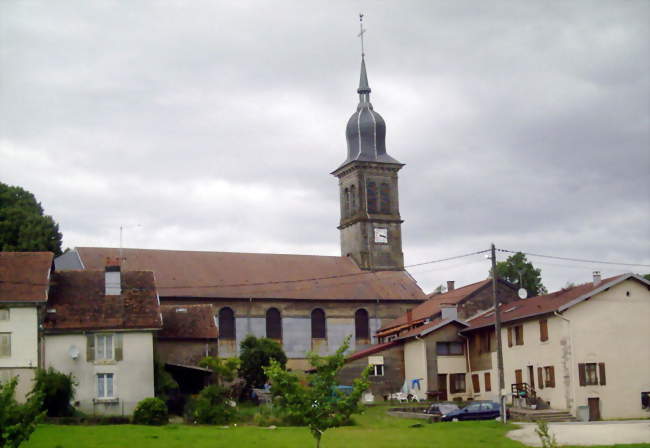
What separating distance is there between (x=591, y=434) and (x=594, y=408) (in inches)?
440

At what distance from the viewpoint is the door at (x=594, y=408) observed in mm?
47219

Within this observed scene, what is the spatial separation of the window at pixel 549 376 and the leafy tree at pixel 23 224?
117ft

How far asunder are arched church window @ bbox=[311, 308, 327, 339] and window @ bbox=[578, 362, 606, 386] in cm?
2920

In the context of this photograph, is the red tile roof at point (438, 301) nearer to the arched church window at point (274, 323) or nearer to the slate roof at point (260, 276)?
the slate roof at point (260, 276)

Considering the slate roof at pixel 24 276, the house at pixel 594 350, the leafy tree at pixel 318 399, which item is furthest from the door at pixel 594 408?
the slate roof at pixel 24 276

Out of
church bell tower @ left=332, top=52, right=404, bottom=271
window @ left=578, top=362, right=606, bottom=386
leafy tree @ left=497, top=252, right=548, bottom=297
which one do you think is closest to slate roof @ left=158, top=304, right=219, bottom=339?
window @ left=578, top=362, right=606, bottom=386

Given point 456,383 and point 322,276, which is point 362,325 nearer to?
point 322,276

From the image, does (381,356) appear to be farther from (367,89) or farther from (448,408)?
(367,89)

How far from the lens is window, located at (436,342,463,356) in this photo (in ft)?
191

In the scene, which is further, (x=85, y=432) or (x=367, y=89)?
(x=367, y=89)

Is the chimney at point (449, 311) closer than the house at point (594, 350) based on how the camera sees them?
No

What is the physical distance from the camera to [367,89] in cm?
8531

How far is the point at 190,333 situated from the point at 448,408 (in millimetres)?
15730

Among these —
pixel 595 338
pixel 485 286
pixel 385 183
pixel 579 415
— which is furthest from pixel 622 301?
pixel 385 183
